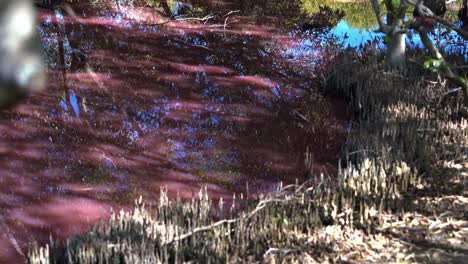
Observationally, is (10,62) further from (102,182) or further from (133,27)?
(133,27)

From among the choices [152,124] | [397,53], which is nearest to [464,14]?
[397,53]

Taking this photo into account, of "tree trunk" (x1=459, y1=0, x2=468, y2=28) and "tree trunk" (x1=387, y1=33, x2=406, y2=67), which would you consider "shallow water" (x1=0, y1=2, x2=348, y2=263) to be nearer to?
"tree trunk" (x1=387, y1=33, x2=406, y2=67)

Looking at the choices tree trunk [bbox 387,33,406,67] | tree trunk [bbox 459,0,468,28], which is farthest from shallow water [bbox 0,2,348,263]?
tree trunk [bbox 459,0,468,28]

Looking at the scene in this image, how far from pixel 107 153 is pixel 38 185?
0.79m

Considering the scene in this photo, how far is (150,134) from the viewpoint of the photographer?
5.45 m

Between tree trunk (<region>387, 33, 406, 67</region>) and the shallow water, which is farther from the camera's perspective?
tree trunk (<region>387, 33, 406, 67</region>)

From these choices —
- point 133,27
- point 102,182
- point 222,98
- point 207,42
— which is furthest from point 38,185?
point 133,27

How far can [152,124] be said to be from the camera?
5723 millimetres

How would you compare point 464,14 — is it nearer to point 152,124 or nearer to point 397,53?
point 397,53

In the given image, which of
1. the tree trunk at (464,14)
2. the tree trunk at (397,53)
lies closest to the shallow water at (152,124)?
the tree trunk at (397,53)

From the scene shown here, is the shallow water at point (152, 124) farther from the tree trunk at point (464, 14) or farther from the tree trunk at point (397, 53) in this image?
the tree trunk at point (464, 14)

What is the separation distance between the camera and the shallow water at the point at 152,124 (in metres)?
4.23

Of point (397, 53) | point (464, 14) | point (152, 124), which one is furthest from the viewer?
point (464, 14)

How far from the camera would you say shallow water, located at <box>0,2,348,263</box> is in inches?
166
